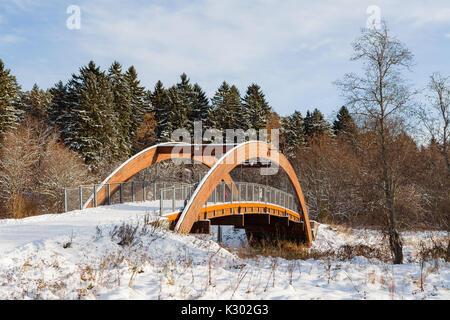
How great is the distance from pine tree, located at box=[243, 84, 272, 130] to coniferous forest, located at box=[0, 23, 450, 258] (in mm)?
141

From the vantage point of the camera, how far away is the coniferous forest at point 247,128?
45.1ft

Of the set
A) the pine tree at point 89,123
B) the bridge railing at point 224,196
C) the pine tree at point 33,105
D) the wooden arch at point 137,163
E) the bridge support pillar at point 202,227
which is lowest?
the bridge support pillar at point 202,227

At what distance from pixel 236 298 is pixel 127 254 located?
10.1ft

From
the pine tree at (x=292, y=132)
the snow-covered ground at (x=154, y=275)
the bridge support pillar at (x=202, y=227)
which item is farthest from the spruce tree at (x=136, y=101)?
the snow-covered ground at (x=154, y=275)

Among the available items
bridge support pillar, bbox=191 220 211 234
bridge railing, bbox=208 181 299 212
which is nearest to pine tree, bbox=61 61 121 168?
bridge railing, bbox=208 181 299 212

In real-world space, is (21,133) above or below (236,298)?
above

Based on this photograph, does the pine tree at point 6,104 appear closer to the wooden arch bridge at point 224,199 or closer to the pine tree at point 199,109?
the wooden arch bridge at point 224,199

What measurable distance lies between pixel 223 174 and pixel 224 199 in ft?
6.00

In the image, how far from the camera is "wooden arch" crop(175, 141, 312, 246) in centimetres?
1382

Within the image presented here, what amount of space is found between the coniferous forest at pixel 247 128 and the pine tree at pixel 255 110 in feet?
0.46

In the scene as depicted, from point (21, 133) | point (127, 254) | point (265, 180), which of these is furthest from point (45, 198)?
point (265, 180)

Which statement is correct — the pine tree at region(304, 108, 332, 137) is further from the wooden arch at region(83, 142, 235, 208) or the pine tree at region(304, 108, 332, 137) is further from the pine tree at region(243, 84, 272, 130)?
the wooden arch at region(83, 142, 235, 208)

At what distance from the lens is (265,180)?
4591cm
